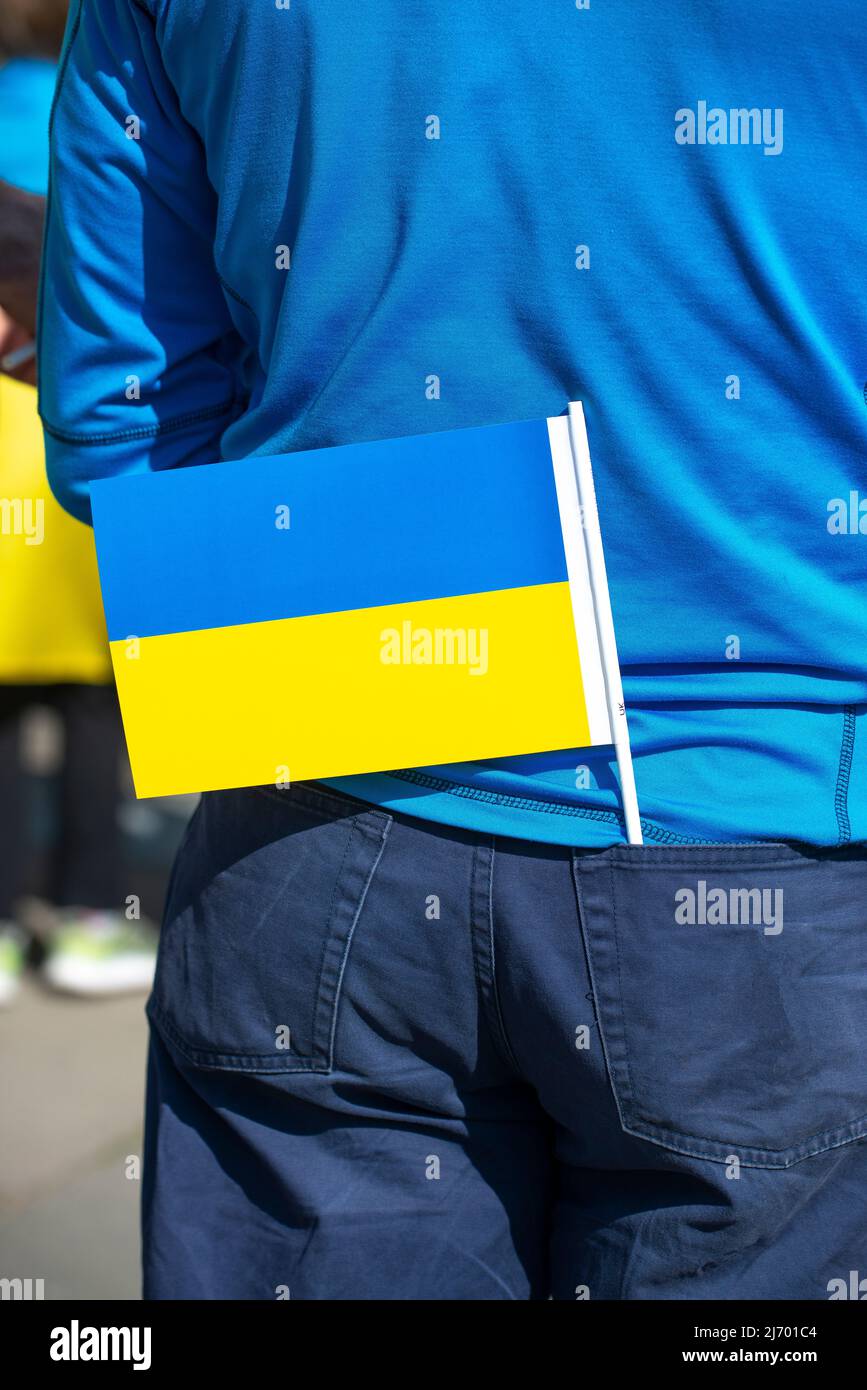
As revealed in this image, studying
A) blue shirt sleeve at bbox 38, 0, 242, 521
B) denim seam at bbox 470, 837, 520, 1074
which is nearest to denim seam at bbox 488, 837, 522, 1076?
denim seam at bbox 470, 837, 520, 1074

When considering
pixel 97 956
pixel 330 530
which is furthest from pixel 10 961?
pixel 330 530

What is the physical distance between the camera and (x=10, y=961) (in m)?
3.52

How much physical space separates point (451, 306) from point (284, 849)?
468 mm

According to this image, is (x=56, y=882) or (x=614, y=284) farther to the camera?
(x=56, y=882)

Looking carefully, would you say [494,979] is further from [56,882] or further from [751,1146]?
[56,882]

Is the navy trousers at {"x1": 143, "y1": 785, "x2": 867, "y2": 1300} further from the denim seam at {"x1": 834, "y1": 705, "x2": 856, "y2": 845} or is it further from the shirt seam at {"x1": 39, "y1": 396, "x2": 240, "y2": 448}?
the shirt seam at {"x1": 39, "y1": 396, "x2": 240, "y2": 448}

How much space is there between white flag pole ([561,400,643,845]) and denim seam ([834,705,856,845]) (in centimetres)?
16

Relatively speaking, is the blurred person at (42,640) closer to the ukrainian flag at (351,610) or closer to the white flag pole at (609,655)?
the ukrainian flag at (351,610)

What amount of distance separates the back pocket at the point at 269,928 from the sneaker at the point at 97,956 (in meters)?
2.35

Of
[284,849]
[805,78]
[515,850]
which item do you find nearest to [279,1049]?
[284,849]

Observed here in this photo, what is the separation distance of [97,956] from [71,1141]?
25.6 inches

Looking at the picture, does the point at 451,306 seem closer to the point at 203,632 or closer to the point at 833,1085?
the point at 203,632

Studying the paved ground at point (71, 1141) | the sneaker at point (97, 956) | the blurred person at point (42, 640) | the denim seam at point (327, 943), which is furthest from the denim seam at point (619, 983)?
the sneaker at point (97, 956)

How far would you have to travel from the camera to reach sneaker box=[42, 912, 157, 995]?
353cm
